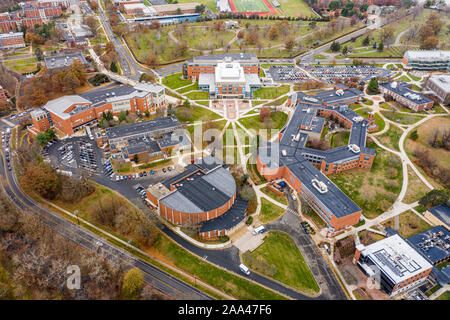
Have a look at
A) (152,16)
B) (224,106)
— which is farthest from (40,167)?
(152,16)

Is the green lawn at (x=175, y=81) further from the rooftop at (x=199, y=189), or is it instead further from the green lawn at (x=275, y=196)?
the green lawn at (x=275, y=196)

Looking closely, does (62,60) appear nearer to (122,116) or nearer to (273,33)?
(122,116)

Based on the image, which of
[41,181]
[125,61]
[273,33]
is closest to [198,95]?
[125,61]

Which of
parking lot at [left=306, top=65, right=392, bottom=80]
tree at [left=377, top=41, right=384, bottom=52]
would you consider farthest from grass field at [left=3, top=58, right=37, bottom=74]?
tree at [left=377, top=41, right=384, bottom=52]

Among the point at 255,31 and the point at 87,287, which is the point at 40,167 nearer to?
the point at 87,287

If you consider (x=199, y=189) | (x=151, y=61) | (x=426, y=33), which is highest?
(x=426, y=33)

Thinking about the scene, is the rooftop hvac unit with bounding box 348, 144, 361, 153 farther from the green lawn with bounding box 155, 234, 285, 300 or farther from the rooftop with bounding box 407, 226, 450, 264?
the green lawn with bounding box 155, 234, 285, 300

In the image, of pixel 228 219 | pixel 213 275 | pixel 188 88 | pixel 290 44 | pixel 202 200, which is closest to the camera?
pixel 213 275
